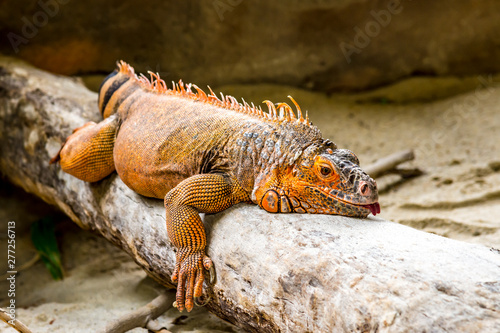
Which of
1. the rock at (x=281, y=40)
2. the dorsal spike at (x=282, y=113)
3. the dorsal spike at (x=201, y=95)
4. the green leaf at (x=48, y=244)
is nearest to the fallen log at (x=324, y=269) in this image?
the dorsal spike at (x=282, y=113)

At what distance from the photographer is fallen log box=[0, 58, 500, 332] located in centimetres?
215

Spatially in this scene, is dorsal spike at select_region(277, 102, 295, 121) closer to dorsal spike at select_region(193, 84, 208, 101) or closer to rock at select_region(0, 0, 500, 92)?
dorsal spike at select_region(193, 84, 208, 101)

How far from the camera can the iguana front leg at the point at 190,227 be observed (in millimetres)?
2982

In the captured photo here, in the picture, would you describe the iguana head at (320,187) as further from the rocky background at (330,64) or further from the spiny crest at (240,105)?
the rocky background at (330,64)

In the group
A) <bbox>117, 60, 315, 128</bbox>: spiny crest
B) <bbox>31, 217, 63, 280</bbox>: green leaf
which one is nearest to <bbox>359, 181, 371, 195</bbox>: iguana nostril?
<bbox>117, 60, 315, 128</bbox>: spiny crest

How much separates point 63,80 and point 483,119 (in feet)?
19.5

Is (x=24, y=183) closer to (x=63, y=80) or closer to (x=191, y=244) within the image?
(x=63, y=80)

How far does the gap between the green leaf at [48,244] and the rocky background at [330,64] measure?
14cm

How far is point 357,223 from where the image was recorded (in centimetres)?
284

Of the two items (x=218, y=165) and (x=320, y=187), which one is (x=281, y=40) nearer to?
(x=218, y=165)

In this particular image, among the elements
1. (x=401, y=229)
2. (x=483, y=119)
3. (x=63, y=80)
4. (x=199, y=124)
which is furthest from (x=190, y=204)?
(x=483, y=119)

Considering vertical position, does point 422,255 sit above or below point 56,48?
below

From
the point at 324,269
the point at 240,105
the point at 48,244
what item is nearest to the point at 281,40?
the point at 240,105

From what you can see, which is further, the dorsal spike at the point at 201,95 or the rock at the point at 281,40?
the rock at the point at 281,40
